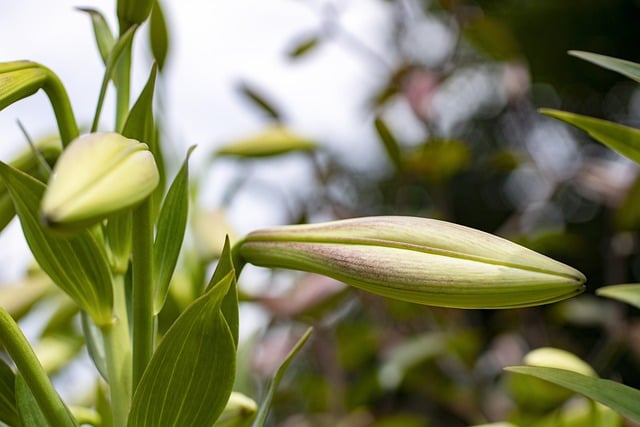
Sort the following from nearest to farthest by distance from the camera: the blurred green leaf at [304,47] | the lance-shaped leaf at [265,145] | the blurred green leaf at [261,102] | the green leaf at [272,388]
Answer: the green leaf at [272,388] → the lance-shaped leaf at [265,145] → the blurred green leaf at [261,102] → the blurred green leaf at [304,47]

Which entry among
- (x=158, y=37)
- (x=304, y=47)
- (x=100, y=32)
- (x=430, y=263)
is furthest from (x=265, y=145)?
(x=304, y=47)

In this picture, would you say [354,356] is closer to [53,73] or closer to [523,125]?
[523,125]

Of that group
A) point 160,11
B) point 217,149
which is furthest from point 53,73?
point 217,149

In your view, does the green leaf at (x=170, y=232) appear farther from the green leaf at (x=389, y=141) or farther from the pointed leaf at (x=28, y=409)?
the green leaf at (x=389, y=141)

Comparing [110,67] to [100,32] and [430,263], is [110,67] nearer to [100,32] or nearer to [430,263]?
[100,32]

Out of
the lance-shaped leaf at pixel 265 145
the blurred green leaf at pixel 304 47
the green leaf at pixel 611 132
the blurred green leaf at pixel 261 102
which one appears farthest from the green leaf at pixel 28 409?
the blurred green leaf at pixel 304 47

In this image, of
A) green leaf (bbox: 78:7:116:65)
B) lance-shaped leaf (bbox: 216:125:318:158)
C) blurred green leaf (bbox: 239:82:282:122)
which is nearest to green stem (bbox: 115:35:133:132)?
green leaf (bbox: 78:7:116:65)
